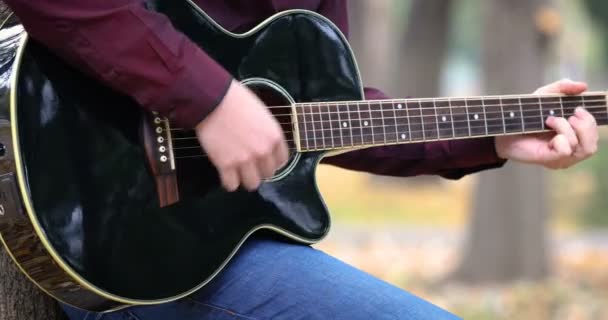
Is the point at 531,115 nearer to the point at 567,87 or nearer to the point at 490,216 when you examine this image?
the point at 567,87

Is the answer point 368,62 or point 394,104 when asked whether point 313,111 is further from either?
point 368,62

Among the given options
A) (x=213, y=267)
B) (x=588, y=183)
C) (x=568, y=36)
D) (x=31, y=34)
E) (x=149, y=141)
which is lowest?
(x=568, y=36)

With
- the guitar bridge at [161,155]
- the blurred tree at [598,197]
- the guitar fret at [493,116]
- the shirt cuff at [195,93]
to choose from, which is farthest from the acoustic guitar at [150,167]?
the blurred tree at [598,197]

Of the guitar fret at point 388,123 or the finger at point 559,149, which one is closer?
the guitar fret at point 388,123

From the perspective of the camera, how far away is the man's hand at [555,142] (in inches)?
94.5

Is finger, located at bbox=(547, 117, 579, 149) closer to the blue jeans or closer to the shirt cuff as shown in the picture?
the blue jeans

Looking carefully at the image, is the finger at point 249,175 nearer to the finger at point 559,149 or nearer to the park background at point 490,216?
the finger at point 559,149

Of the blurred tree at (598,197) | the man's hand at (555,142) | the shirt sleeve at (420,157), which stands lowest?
the blurred tree at (598,197)

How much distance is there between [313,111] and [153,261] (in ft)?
1.68

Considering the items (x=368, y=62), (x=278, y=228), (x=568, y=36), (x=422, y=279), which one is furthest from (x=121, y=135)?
(x=568, y=36)

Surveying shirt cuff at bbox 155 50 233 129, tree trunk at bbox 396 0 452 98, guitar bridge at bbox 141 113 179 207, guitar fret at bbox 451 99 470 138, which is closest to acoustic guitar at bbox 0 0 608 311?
guitar bridge at bbox 141 113 179 207

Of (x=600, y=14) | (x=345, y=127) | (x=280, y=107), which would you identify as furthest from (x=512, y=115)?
(x=600, y=14)

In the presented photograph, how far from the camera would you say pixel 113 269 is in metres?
1.67

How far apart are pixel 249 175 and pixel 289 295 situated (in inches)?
10.6
